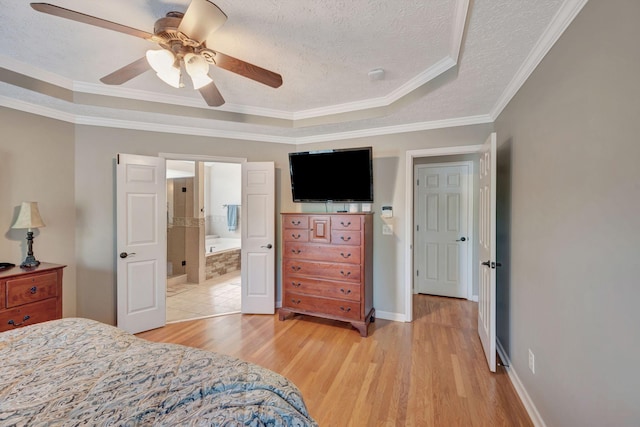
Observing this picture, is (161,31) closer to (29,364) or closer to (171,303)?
(29,364)

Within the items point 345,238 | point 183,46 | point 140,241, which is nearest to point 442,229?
point 345,238

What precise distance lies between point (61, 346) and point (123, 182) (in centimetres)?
207

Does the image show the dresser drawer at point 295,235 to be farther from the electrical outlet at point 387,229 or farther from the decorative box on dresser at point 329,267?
the electrical outlet at point 387,229

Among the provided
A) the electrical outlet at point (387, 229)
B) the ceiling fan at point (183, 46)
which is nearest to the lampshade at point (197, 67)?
the ceiling fan at point (183, 46)

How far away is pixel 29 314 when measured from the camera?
2.15 meters

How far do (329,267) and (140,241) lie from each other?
2118 millimetres

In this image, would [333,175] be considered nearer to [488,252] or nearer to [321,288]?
[321,288]

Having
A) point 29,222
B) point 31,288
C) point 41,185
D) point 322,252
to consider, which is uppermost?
point 41,185

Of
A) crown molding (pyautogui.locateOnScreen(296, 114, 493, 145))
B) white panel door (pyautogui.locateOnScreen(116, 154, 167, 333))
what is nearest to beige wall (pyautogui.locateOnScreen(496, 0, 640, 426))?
crown molding (pyautogui.locateOnScreen(296, 114, 493, 145))

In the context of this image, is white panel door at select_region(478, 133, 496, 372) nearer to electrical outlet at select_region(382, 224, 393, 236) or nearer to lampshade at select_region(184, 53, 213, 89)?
electrical outlet at select_region(382, 224, 393, 236)

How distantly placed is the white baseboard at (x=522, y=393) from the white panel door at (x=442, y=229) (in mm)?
1710

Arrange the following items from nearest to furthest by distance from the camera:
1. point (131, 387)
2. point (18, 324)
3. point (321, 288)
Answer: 1. point (131, 387)
2. point (18, 324)
3. point (321, 288)

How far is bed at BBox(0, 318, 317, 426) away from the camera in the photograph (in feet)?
2.66

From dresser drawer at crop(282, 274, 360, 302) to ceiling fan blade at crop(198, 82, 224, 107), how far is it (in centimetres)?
202
